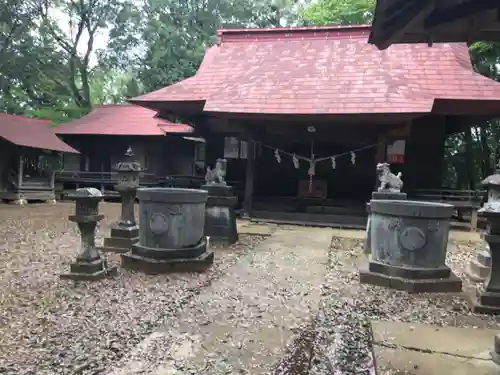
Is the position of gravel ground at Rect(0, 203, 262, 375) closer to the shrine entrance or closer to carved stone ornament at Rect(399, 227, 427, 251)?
carved stone ornament at Rect(399, 227, 427, 251)

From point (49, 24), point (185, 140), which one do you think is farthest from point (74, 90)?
point (185, 140)

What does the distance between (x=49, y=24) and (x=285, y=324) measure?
2465 cm

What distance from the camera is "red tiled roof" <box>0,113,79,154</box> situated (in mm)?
14977

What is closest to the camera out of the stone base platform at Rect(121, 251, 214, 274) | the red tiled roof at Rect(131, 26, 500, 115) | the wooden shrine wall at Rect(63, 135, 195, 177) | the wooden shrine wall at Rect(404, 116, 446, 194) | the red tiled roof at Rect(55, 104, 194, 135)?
the stone base platform at Rect(121, 251, 214, 274)

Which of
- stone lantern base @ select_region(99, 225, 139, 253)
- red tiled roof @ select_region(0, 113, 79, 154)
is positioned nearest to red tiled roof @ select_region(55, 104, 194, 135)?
red tiled roof @ select_region(0, 113, 79, 154)

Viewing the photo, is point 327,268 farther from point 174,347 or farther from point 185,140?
point 185,140

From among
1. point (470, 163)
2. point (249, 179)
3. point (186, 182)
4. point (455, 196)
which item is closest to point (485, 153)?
point (470, 163)

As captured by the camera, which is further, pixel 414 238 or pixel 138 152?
pixel 138 152

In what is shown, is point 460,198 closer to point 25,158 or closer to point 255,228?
point 255,228

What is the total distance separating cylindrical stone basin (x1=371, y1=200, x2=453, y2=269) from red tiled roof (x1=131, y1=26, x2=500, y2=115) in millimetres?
5041

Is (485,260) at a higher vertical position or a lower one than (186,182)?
lower

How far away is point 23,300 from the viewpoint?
14.0 feet

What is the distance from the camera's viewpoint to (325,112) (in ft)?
32.6

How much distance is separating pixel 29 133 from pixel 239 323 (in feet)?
50.2
